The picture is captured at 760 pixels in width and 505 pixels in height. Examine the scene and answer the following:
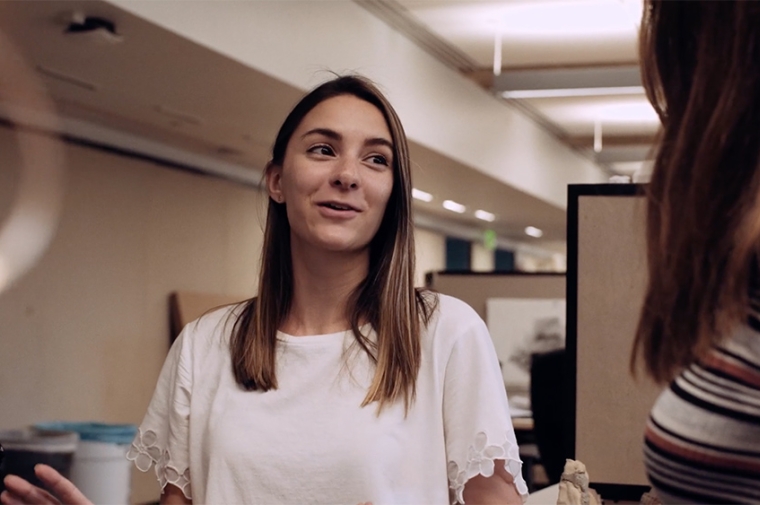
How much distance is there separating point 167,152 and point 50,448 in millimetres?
2978

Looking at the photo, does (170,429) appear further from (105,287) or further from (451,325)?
(105,287)

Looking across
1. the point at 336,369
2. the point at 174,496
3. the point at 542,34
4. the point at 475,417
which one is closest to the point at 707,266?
the point at 475,417

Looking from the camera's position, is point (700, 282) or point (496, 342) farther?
point (496, 342)

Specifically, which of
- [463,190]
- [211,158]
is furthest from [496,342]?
[463,190]

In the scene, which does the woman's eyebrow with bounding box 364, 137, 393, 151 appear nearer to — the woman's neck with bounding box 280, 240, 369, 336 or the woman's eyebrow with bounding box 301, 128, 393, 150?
the woman's eyebrow with bounding box 301, 128, 393, 150

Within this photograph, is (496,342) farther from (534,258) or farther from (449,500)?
(534,258)

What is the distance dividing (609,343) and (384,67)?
15.2 ft

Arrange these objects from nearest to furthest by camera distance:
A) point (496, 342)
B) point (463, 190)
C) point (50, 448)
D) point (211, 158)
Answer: point (50, 448)
point (496, 342)
point (211, 158)
point (463, 190)

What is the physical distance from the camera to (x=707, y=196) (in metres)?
0.79

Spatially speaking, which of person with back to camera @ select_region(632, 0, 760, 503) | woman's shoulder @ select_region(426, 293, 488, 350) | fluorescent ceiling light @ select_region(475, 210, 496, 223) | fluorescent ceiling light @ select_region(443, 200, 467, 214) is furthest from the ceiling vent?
fluorescent ceiling light @ select_region(475, 210, 496, 223)

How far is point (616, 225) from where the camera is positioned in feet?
5.95

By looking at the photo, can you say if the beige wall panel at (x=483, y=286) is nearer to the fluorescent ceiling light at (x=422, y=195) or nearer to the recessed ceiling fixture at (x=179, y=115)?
the recessed ceiling fixture at (x=179, y=115)

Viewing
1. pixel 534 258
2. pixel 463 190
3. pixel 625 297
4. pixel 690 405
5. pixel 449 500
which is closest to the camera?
pixel 690 405

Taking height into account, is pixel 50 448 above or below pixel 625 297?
below
